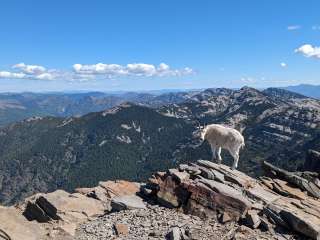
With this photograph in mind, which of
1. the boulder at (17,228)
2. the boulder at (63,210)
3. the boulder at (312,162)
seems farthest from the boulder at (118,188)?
the boulder at (312,162)

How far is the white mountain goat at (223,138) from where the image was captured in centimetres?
3862

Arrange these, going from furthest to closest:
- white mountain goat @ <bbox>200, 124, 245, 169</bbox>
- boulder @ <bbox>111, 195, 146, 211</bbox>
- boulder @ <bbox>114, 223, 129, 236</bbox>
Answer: white mountain goat @ <bbox>200, 124, 245, 169</bbox> → boulder @ <bbox>111, 195, 146, 211</bbox> → boulder @ <bbox>114, 223, 129, 236</bbox>

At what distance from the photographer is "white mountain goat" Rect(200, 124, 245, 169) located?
38625mm

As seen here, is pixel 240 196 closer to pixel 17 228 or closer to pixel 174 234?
pixel 174 234

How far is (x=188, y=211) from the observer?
28812 mm

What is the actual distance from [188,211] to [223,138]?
38.4 feet

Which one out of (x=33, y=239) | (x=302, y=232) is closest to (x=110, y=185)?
(x=33, y=239)

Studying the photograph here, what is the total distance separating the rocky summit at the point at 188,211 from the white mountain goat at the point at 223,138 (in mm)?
3704

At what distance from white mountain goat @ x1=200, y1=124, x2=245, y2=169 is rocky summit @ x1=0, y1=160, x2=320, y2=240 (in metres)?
3.70

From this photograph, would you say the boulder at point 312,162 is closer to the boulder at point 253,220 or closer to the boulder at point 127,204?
the boulder at point 253,220

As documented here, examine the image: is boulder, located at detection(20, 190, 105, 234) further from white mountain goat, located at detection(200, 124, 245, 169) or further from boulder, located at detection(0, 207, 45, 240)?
white mountain goat, located at detection(200, 124, 245, 169)

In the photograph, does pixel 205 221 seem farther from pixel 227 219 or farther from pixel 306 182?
pixel 306 182

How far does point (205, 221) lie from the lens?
27391 millimetres

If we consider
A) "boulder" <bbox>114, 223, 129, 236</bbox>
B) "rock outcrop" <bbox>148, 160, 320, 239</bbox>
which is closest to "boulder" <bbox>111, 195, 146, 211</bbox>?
"rock outcrop" <bbox>148, 160, 320, 239</bbox>
